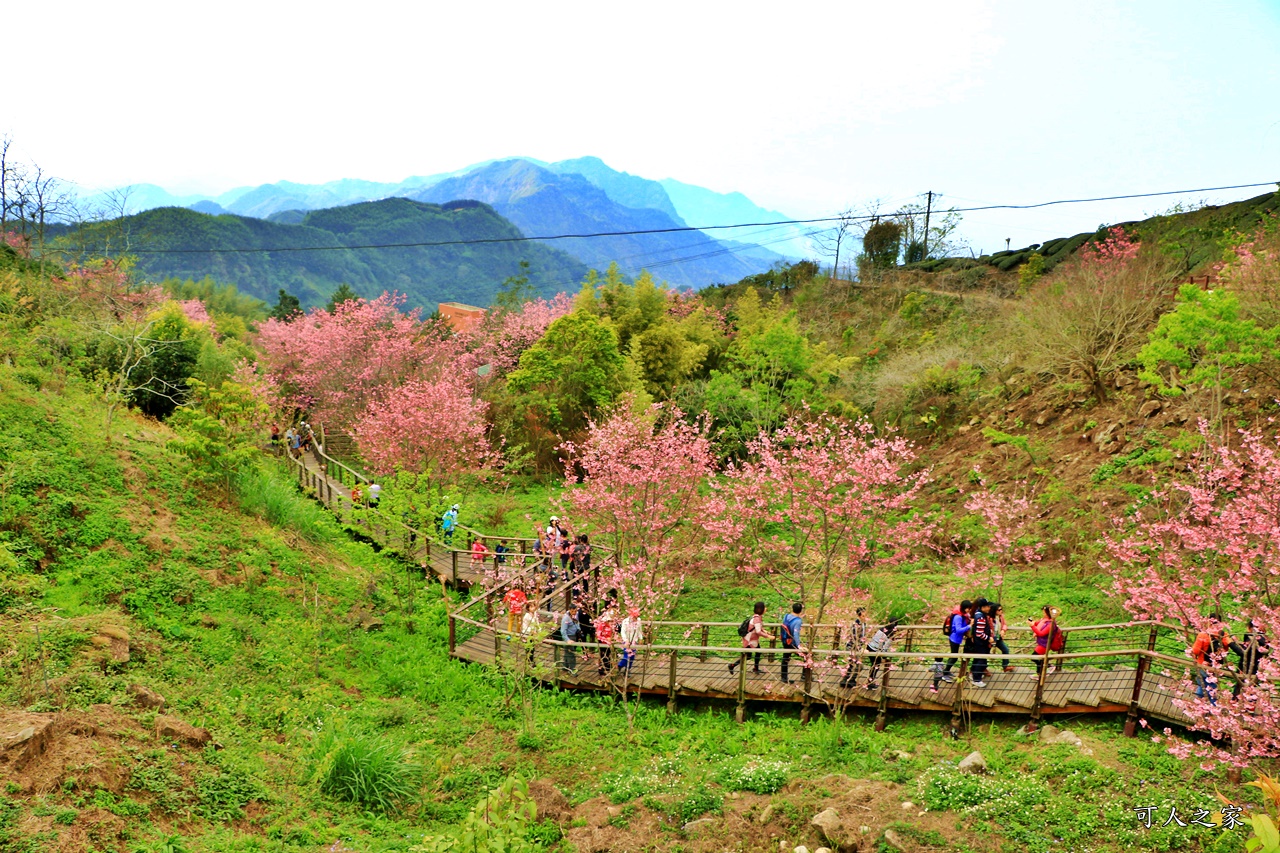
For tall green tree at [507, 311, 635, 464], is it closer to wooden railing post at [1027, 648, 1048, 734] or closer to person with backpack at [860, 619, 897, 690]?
person with backpack at [860, 619, 897, 690]

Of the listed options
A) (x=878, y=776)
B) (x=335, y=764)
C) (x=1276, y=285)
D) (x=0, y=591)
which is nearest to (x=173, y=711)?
(x=335, y=764)

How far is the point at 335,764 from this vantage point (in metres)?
7.43

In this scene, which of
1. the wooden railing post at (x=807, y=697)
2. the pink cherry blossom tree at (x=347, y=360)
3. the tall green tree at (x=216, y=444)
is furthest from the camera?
the pink cherry blossom tree at (x=347, y=360)

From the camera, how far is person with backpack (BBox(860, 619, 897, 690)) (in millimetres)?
9539

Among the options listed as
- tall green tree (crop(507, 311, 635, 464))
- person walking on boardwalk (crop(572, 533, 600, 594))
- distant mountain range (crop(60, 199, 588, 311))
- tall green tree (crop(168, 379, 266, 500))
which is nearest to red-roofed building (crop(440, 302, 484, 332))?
tall green tree (crop(507, 311, 635, 464))

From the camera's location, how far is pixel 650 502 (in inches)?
526

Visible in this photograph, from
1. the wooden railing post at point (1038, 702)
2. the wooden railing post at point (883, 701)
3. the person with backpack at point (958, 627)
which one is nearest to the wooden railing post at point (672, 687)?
the wooden railing post at point (883, 701)

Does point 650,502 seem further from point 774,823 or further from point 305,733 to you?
point 774,823

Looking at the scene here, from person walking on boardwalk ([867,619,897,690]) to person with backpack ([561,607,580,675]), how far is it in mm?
4446

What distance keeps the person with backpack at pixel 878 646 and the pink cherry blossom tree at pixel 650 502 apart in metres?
3.37

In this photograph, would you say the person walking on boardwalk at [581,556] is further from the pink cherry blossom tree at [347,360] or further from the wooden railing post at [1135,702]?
the pink cherry blossom tree at [347,360]

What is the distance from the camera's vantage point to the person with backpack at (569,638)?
1112cm

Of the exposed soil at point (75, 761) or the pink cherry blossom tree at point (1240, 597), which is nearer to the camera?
the exposed soil at point (75, 761)

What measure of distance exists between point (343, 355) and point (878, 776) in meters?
25.5
